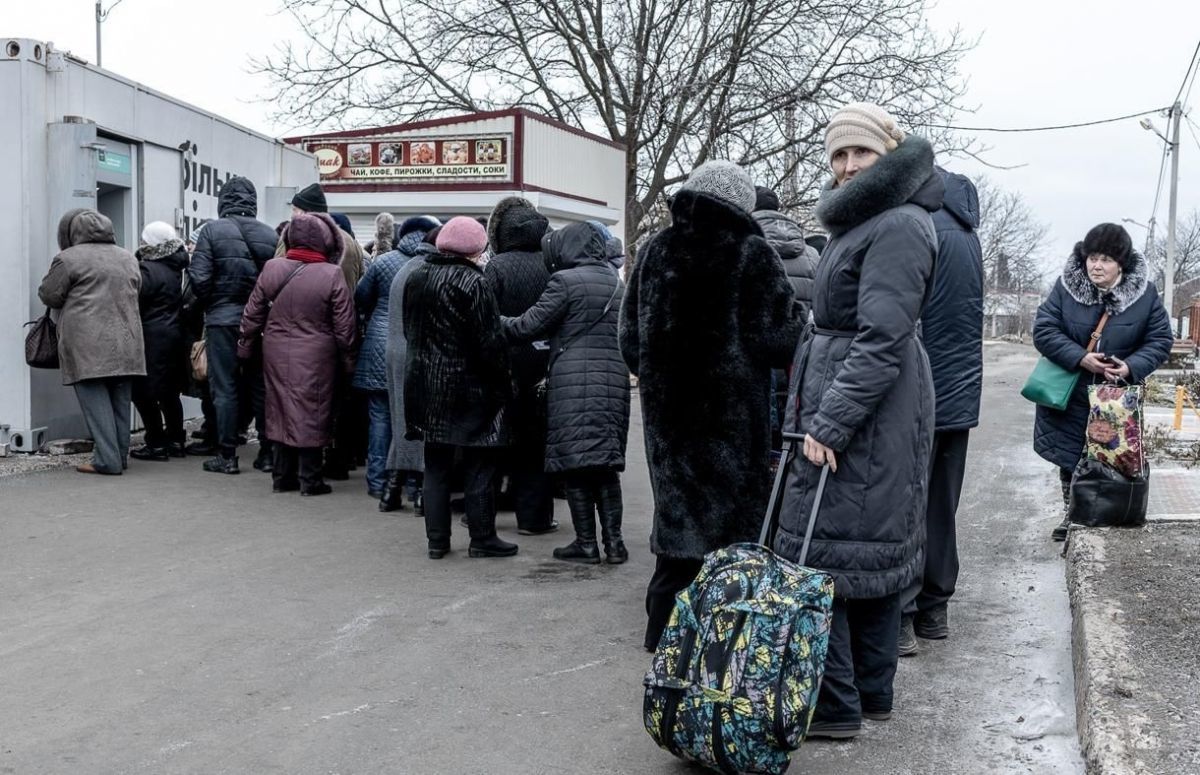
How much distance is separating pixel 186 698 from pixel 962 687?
2.85 m

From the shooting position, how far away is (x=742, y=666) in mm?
3641

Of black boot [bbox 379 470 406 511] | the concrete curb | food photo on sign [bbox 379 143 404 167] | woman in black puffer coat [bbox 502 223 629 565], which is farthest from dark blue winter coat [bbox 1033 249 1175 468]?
food photo on sign [bbox 379 143 404 167]

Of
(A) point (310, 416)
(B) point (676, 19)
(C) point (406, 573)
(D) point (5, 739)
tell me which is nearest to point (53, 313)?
(A) point (310, 416)

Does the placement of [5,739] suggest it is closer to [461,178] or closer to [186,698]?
[186,698]

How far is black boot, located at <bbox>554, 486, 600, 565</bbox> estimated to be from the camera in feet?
22.1

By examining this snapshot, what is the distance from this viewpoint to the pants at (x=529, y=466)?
727cm

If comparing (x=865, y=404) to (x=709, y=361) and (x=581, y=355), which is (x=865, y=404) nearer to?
(x=709, y=361)

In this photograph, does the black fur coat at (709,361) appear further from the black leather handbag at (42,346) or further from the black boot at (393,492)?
the black leather handbag at (42,346)

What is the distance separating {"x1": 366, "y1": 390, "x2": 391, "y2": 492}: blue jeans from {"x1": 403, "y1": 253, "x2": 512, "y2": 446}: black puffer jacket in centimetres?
172

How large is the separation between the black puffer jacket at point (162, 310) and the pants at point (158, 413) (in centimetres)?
6

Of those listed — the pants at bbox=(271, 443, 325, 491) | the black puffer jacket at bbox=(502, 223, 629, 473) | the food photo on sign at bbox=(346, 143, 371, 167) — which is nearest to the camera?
the black puffer jacket at bbox=(502, 223, 629, 473)

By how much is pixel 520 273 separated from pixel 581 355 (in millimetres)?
922

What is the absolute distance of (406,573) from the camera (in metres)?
6.57

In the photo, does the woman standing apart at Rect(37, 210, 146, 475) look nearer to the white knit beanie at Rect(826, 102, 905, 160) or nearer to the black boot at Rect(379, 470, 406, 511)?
the black boot at Rect(379, 470, 406, 511)
